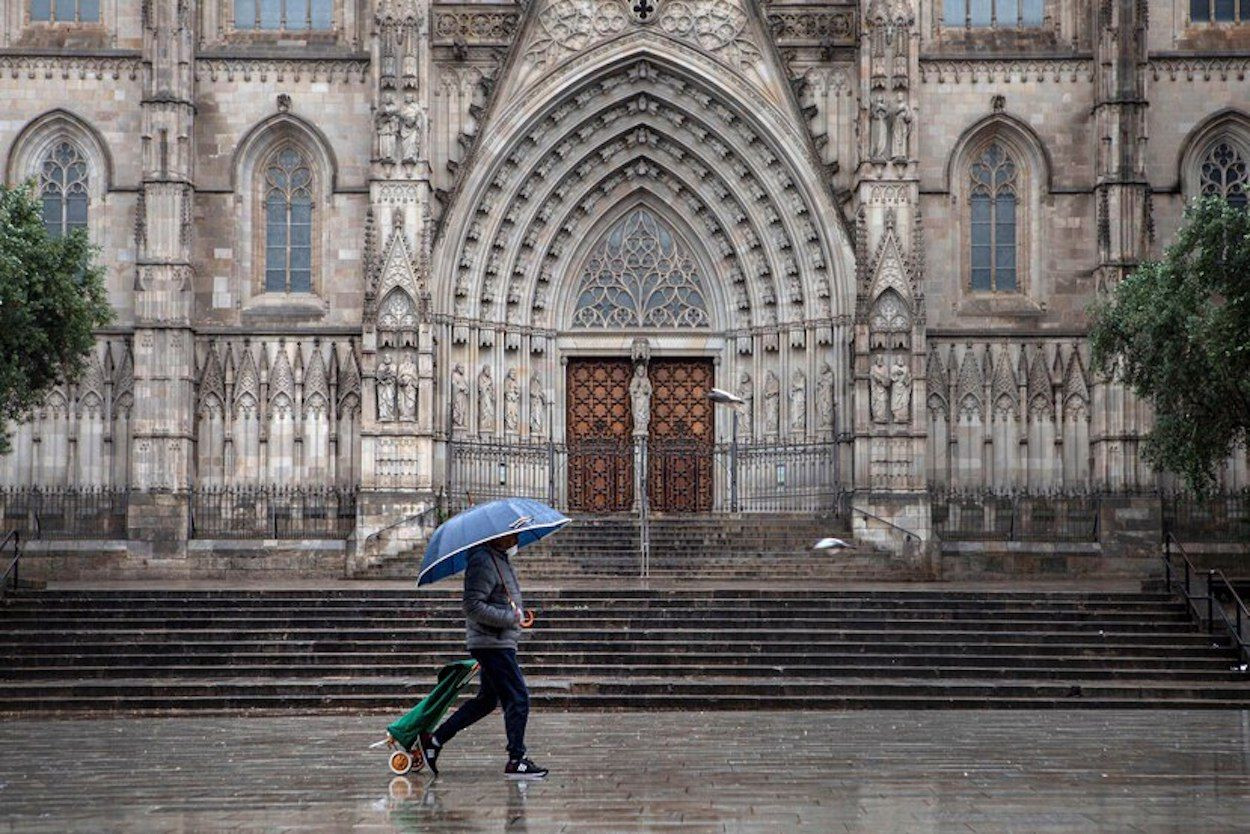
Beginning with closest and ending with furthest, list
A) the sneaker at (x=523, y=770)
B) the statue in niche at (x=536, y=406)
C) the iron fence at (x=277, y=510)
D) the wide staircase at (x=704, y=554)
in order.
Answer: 1. the sneaker at (x=523, y=770)
2. the wide staircase at (x=704, y=554)
3. the iron fence at (x=277, y=510)
4. the statue in niche at (x=536, y=406)

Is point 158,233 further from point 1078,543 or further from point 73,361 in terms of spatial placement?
point 1078,543

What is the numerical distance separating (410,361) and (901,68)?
403 inches

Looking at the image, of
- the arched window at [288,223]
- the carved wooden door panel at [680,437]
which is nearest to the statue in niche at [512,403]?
the carved wooden door panel at [680,437]

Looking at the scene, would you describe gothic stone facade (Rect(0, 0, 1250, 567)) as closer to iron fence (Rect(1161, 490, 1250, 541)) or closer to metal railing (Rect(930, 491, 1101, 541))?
metal railing (Rect(930, 491, 1101, 541))

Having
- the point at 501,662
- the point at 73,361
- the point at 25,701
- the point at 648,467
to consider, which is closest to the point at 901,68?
the point at 648,467

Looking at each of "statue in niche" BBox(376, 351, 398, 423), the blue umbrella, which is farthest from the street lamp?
the blue umbrella

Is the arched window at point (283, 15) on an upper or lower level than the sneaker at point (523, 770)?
upper

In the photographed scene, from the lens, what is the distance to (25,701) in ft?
69.3

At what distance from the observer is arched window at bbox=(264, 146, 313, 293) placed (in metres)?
36.2

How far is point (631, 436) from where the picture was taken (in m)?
37.3

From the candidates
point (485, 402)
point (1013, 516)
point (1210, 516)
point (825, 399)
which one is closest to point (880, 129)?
point (825, 399)

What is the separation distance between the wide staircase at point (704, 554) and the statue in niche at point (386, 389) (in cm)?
267

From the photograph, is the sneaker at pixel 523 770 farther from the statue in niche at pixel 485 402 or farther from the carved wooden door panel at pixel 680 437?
the carved wooden door panel at pixel 680 437

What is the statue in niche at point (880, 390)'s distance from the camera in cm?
3375
